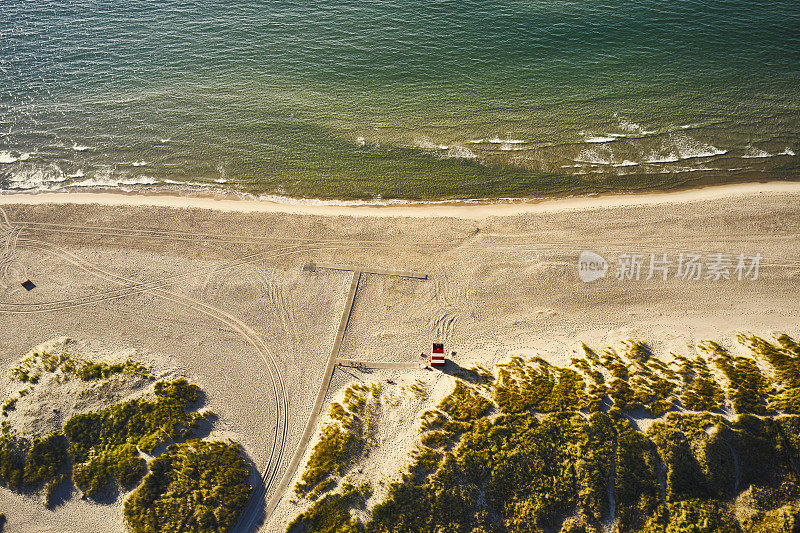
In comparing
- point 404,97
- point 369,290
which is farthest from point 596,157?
point 369,290

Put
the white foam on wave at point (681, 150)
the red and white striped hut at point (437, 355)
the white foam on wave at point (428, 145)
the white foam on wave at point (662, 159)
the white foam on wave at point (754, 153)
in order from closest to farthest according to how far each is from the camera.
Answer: the red and white striped hut at point (437, 355), the white foam on wave at point (754, 153), the white foam on wave at point (662, 159), the white foam on wave at point (681, 150), the white foam on wave at point (428, 145)

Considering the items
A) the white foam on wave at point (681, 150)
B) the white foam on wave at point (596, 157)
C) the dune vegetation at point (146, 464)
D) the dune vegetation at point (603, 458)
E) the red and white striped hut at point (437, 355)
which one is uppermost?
the white foam on wave at point (681, 150)

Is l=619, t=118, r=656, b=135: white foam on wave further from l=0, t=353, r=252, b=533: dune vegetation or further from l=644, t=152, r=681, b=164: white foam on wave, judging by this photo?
l=0, t=353, r=252, b=533: dune vegetation

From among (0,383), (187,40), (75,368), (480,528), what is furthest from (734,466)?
(187,40)

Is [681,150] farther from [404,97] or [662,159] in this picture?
[404,97]

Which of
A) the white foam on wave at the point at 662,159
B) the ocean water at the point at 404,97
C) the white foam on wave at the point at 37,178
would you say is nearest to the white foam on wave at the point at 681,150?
the white foam on wave at the point at 662,159

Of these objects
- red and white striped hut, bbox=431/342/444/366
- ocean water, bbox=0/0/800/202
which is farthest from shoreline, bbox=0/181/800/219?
red and white striped hut, bbox=431/342/444/366

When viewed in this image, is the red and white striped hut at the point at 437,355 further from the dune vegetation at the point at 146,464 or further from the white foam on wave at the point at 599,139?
the white foam on wave at the point at 599,139

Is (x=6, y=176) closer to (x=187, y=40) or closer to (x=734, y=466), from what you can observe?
(x=187, y=40)
